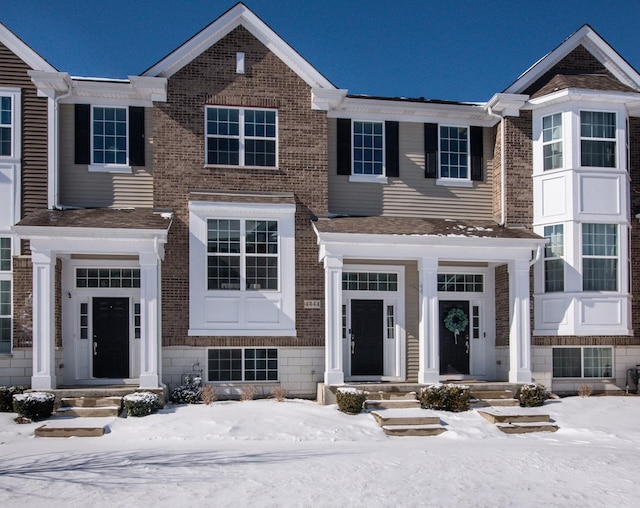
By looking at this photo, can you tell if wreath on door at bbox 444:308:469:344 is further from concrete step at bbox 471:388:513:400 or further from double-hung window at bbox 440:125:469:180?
double-hung window at bbox 440:125:469:180

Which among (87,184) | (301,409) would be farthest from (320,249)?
(87,184)

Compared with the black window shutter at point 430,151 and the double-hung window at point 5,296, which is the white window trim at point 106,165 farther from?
the black window shutter at point 430,151

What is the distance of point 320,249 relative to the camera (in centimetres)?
1573

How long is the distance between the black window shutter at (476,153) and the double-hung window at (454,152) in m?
0.13

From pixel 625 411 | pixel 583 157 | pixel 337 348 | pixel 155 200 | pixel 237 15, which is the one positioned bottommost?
pixel 625 411

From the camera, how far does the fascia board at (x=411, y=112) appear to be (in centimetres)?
1659

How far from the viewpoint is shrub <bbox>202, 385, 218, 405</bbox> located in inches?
568

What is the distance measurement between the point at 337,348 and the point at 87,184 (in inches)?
292

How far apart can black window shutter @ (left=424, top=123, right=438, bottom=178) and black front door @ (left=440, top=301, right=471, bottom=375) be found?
3570 mm

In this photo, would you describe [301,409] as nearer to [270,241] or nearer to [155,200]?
[270,241]

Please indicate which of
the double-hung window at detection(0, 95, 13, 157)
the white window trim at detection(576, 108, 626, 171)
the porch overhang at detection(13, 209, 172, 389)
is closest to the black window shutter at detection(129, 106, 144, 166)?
the porch overhang at detection(13, 209, 172, 389)

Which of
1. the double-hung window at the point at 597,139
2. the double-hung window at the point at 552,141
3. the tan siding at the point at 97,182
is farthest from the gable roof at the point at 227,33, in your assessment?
the double-hung window at the point at 597,139

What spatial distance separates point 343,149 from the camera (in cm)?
1662

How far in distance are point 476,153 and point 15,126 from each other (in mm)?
11827
